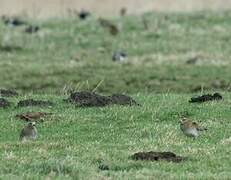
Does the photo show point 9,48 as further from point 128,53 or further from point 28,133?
point 28,133

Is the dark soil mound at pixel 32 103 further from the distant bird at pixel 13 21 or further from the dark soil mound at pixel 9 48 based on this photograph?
the distant bird at pixel 13 21

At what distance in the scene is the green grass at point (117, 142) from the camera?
477 inches

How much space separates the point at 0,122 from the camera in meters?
16.1

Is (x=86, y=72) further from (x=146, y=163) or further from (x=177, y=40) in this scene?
(x=146, y=163)

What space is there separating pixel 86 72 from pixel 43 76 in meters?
1.70

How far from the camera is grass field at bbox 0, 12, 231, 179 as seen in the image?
1262cm

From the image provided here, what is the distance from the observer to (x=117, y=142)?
47.4 feet

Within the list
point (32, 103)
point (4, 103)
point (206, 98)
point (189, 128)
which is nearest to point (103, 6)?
point (206, 98)

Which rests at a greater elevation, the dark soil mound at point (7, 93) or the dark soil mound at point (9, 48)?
the dark soil mound at point (7, 93)

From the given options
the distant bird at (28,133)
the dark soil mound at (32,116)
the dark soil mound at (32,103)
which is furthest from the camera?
the dark soil mound at (32,103)

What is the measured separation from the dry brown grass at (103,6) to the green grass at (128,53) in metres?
3.17

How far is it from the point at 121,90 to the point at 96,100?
424 inches

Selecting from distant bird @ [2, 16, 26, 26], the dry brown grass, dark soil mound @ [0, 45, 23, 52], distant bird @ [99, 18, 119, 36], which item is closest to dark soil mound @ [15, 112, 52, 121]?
dark soil mound @ [0, 45, 23, 52]

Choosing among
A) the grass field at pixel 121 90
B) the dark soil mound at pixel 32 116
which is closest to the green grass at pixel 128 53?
the grass field at pixel 121 90
